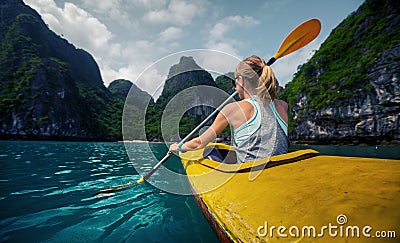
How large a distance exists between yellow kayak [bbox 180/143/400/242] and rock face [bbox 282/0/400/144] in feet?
113

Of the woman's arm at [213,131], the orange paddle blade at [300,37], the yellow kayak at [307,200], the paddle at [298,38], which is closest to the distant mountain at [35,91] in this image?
the woman's arm at [213,131]

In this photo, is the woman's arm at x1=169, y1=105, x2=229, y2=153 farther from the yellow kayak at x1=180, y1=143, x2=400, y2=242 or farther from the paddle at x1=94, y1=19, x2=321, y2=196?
the paddle at x1=94, y1=19, x2=321, y2=196

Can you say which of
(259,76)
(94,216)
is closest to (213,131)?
(259,76)

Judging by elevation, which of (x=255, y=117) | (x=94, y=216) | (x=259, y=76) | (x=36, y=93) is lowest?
(x=94, y=216)

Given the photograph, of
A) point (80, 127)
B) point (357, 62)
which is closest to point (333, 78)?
point (357, 62)

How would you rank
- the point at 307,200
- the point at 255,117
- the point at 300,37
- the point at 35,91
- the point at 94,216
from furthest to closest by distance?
the point at 35,91
the point at 300,37
the point at 94,216
the point at 255,117
the point at 307,200

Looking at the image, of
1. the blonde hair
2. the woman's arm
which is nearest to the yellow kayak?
the woman's arm

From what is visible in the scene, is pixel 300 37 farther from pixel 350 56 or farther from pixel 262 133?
pixel 350 56

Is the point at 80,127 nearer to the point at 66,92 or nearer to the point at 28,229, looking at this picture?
the point at 66,92

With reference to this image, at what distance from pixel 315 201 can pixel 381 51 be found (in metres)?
39.7

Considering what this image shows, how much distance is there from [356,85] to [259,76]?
37.2m

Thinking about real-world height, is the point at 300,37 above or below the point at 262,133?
above

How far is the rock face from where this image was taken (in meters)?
25.8

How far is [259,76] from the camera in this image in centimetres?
197
